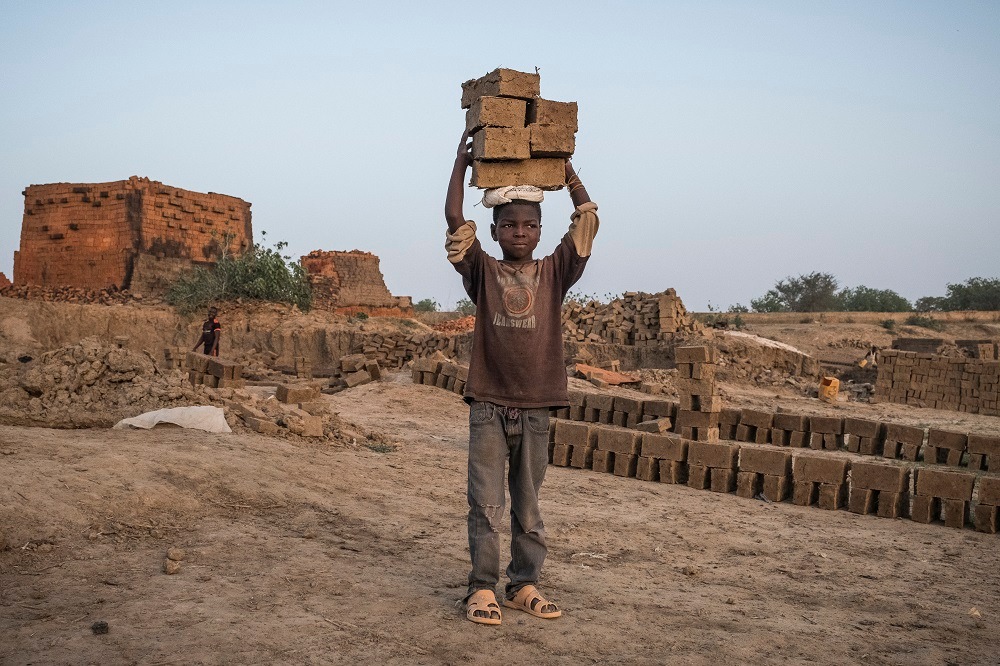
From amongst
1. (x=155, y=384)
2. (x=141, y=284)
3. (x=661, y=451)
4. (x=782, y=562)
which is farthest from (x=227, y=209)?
(x=782, y=562)

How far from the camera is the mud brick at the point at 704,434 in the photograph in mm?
9922

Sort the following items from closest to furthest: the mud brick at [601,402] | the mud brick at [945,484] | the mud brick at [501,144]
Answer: the mud brick at [501,144] < the mud brick at [945,484] < the mud brick at [601,402]

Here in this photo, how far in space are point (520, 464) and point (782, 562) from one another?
265cm

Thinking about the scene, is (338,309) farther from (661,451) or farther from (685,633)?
(685,633)

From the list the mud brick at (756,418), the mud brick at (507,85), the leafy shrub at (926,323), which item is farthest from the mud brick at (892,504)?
the leafy shrub at (926,323)

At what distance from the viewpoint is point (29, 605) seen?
11.4 feet

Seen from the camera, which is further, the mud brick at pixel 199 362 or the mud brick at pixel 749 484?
the mud brick at pixel 199 362

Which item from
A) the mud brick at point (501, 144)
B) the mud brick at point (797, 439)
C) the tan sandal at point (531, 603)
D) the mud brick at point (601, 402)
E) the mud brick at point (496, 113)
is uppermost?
the mud brick at point (496, 113)

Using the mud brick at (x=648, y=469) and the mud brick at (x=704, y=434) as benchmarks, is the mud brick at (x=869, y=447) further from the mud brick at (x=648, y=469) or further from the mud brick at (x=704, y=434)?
the mud brick at (x=648, y=469)

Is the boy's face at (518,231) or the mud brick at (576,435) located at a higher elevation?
the boy's face at (518,231)

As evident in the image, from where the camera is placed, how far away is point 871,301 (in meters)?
44.2

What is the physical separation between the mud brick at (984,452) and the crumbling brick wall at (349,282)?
83.9 feet

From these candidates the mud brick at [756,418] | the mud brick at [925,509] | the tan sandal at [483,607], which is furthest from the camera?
the mud brick at [756,418]

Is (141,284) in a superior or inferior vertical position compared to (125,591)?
superior
